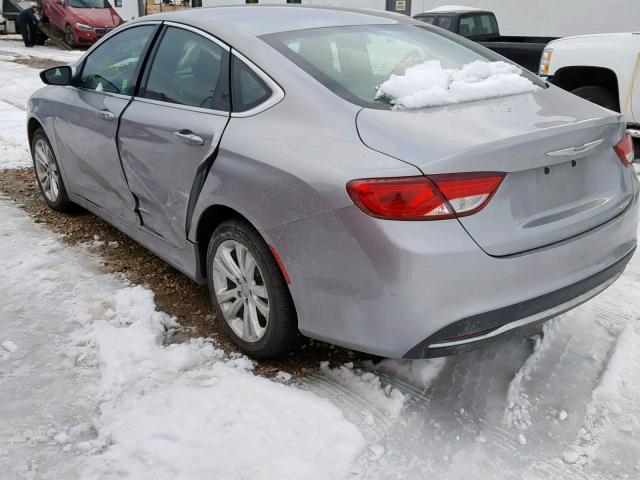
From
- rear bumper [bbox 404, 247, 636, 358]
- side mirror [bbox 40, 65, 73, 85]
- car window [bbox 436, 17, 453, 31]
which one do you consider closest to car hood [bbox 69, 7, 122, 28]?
car window [bbox 436, 17, 453, 31]

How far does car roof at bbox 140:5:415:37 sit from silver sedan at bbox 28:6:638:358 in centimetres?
2

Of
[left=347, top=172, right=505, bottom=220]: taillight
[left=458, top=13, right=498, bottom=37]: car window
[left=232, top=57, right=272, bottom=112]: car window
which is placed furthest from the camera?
[left=458, top=13, right=498, bottom=37]: car window

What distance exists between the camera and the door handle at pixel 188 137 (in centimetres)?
302

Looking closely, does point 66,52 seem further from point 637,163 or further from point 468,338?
point 468,338

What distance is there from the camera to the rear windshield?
2.73 metres

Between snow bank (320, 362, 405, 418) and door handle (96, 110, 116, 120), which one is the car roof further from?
snow bank (320, 362, 405, 418)

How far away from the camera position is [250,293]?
9.64ft

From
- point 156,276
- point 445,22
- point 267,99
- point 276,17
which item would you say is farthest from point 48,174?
point 445,22

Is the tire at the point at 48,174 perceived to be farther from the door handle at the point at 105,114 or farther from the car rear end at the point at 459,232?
the car rear end at the point at 459,232

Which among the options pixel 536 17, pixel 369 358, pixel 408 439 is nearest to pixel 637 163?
pixel 369 358

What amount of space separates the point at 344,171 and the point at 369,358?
1119 millimetres

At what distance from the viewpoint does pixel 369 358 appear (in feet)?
10.1

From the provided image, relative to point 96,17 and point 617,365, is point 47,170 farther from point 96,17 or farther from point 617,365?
point 96,17

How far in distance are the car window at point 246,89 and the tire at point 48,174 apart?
2330 millimetres
